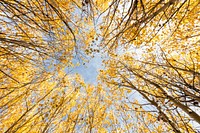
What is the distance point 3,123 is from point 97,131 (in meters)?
3.34

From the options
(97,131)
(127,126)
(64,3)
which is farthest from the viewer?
(97,131)

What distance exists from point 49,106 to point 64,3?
2.44 meters

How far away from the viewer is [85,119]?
15.2 feet

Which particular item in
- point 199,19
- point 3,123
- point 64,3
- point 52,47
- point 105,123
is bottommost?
point 3,123

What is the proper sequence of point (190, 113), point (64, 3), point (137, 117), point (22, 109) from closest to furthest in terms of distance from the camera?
1. point (190, 113)
2. point (64, 3)
3. point (137, 117)
4. point (22, 109)

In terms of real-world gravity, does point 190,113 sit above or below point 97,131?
above

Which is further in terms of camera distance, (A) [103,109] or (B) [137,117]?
(A) [103,109]

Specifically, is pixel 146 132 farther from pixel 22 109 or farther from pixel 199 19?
pixel 22 109

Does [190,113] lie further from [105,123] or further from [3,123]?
[3,123]

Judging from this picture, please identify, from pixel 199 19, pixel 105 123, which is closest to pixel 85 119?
pixel 105 123

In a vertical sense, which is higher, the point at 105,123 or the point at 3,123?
the point at 105,123

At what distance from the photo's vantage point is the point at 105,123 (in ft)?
20.1

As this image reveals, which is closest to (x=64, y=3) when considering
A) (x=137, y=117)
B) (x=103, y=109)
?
(x=137, y=117)

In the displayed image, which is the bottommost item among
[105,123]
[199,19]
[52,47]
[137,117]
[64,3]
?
[105,123]
